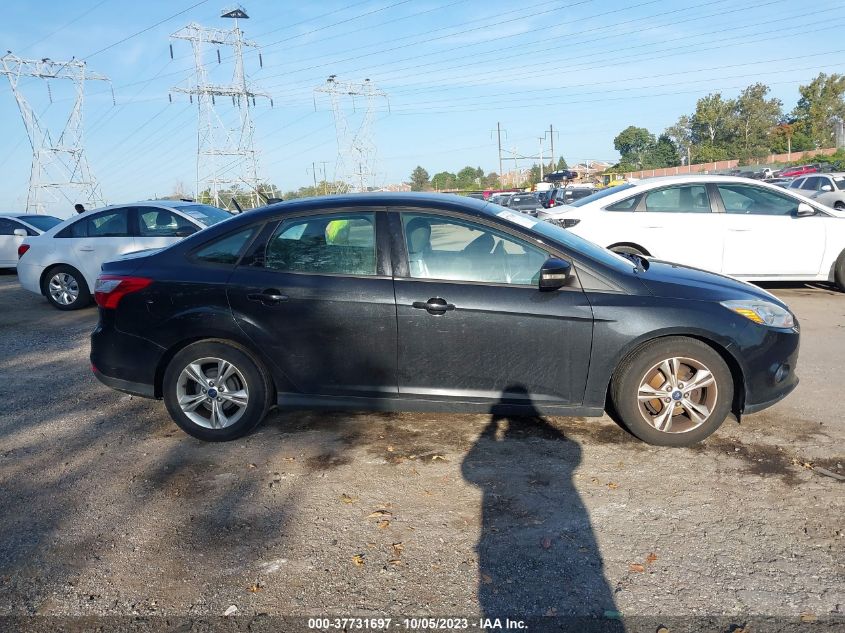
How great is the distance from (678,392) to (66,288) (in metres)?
8.98

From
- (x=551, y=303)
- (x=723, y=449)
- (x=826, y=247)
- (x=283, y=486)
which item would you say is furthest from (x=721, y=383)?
(x=826, y=247)

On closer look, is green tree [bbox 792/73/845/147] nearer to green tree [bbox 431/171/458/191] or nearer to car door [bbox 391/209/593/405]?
green tree [bbox 431/171/458/191]

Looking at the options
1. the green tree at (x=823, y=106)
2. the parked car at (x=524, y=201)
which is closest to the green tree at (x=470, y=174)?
the green tree at (x=823, y=106)

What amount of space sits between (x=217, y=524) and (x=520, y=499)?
1608mm

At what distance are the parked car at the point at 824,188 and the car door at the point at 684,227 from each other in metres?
13.5

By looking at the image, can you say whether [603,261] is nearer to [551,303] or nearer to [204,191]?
[551,303]

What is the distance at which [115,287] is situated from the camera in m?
4.64

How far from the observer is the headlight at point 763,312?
427cm

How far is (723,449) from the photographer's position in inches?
169

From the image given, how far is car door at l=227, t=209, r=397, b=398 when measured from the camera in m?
4.32

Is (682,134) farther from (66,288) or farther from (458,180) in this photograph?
(66,288)

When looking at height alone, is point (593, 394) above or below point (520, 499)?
above

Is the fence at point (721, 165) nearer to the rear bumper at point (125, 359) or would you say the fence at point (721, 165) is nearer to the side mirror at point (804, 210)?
the side mirror at point (804, 210)

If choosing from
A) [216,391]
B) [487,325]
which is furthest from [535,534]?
[216,391]
